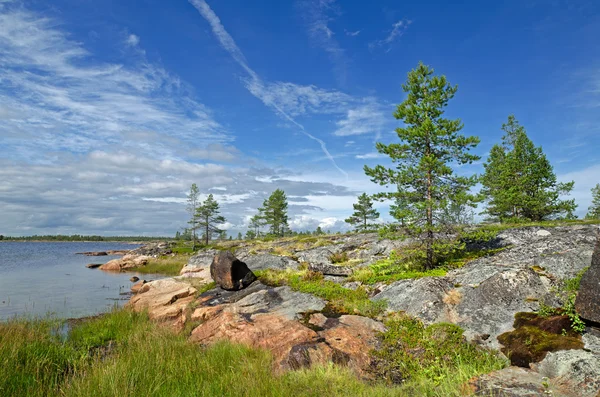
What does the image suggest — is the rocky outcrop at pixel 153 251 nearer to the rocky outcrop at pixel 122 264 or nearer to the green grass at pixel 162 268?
the rocky outcrop at pixel 122 264

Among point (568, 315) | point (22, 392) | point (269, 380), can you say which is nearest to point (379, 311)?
point (568, 315)

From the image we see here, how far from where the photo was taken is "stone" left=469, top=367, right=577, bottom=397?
17.8 feet

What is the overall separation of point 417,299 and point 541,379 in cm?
507

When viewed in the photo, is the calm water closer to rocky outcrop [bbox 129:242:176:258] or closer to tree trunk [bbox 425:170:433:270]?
tree trunk [bbox 425:170:433:270]

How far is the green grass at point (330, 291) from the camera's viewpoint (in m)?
12.0

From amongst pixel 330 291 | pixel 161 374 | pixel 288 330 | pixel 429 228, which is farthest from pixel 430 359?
pixel 429 228

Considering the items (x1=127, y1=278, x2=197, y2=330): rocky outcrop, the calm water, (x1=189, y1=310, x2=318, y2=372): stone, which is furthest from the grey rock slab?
the calm water

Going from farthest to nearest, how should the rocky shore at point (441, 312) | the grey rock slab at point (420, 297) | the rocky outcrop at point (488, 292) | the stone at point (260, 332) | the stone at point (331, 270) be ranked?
the stone at point (331, 270), the grey rock slab at point (420, 297), the stone at point (260, 332), the rocky outcrop at point (488, 292), the rocky shore at point (441, 312)

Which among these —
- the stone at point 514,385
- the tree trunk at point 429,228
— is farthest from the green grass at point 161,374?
the tree trunk at point 429,228

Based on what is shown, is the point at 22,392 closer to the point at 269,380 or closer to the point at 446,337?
the point at 269,380

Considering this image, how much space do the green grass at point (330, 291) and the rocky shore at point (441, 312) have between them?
362 millimetres

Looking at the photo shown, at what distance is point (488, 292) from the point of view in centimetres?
1027

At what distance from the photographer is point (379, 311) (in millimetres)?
11617

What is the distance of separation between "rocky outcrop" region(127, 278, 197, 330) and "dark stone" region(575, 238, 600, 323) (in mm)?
13400
